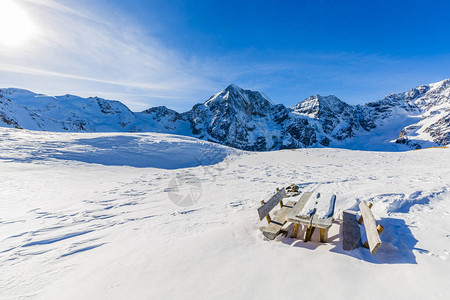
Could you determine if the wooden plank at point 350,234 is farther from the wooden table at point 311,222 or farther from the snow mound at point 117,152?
the snow mound at point 117,152

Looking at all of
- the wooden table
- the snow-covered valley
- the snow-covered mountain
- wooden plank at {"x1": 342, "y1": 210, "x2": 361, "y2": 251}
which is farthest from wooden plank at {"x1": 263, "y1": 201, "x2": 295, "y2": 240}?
the snow-covered mountain

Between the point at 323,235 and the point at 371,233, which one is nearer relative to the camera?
the point at 371,233

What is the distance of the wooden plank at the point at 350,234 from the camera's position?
341 centimetres

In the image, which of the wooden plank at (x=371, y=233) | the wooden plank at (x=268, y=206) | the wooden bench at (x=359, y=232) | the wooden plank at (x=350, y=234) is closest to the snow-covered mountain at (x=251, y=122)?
the wooden plank at (x=268, y=206)

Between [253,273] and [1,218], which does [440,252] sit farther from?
[1,218]

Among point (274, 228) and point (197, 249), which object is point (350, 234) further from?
point (197, 249)

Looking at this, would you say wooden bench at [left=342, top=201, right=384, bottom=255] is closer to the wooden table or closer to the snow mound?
the wooden table

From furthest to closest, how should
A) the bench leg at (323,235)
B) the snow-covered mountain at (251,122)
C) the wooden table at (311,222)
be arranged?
the snow-covered mountain at (251,122) → the bench leg at (323,235) → the wooden table at (311,222)

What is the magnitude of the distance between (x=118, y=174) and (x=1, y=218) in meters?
5.87

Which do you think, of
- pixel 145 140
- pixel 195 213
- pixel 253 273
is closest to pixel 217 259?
pixel 253 273

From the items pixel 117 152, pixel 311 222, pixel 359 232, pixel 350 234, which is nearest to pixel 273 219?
pixel 311 222

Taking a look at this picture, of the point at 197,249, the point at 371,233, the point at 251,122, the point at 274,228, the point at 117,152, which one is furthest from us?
the point at 251,122

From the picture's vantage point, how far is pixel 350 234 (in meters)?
3.66

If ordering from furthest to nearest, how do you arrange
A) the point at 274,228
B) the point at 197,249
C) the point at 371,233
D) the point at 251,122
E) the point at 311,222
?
1. the point at 251,122
2. the point at 274,228
3. the point at 197,249
4. the point at 311,222
5. the point at 371,233
